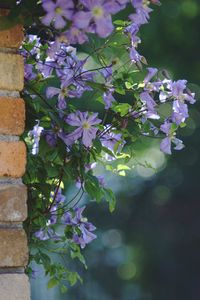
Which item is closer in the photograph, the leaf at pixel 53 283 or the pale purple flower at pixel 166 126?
the pale purple flower at pixel 166 126

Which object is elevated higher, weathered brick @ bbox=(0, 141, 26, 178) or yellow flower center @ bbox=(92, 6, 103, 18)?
yellow flower center @ bbox=(92, 6, 103, 18)

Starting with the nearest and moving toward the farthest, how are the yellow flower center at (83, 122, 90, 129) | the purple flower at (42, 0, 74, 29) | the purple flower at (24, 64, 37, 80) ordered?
the purple flower at (42, 0, 74, 29) < the yellow flower center at (83, 122, 90, 129) < the purple flower at (24, 64, 37, 80)

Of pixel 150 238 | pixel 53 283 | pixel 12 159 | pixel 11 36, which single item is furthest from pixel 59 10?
pixel 150 238

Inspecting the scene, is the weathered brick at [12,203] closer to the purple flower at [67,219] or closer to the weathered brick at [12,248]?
the weathered brick at [12,248]

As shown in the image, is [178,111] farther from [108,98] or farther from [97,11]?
[97,11]

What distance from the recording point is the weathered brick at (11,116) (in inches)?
59.1

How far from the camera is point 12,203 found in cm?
150

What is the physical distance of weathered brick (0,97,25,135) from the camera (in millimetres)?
1500

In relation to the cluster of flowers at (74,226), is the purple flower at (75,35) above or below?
above

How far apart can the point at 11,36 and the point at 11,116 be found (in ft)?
0.43

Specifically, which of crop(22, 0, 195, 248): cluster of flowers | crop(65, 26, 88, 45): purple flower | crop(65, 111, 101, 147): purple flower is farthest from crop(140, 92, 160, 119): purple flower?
crop(65, 26, 88, 45): purple flower

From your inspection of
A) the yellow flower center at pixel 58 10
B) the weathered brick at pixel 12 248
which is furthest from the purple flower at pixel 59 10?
the weathered brick at pixel 12 248

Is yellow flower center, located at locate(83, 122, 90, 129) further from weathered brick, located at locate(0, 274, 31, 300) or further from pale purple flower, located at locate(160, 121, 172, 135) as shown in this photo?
weathered brick, located at locate(0, 274, 31, 300)

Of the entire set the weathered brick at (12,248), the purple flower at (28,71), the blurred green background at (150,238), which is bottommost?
the blurred green background at (150,238)
